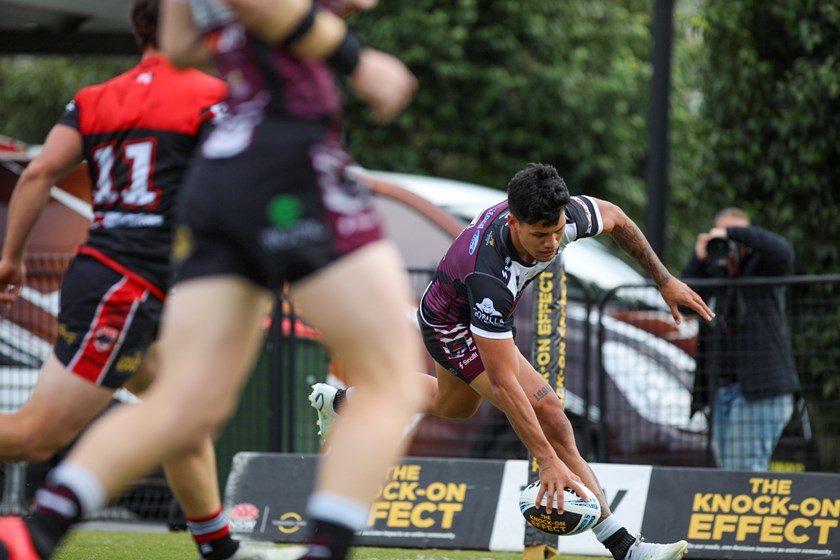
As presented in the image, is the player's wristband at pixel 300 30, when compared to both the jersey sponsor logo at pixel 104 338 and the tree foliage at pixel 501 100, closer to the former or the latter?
the jersey sponsor logo at pixel 104 338

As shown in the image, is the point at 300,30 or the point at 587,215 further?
the point at 587,215

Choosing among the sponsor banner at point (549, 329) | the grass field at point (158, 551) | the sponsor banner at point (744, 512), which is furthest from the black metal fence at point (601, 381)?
the sponsor banner at point (549, 329)

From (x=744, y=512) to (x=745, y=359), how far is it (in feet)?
5.55

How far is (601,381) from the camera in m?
8.81

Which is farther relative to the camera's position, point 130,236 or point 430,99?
point 430,99

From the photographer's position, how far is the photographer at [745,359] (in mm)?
8664

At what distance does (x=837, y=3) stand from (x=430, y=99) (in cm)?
801

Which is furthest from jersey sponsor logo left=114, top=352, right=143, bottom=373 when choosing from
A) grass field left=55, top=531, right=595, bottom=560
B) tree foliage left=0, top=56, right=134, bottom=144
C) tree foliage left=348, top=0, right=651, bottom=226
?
tree foliage left=0, top=56, right=134, bottom=144

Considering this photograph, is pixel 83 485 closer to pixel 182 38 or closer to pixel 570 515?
pixel 182 38

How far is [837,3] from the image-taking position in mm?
9820

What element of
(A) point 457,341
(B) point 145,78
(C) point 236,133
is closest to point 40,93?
(A) point 457,341

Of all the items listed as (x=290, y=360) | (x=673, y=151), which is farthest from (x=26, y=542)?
(x=673, y=151)

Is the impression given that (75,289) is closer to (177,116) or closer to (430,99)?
(177,116)

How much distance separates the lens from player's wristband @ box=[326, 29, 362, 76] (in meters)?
3.48
